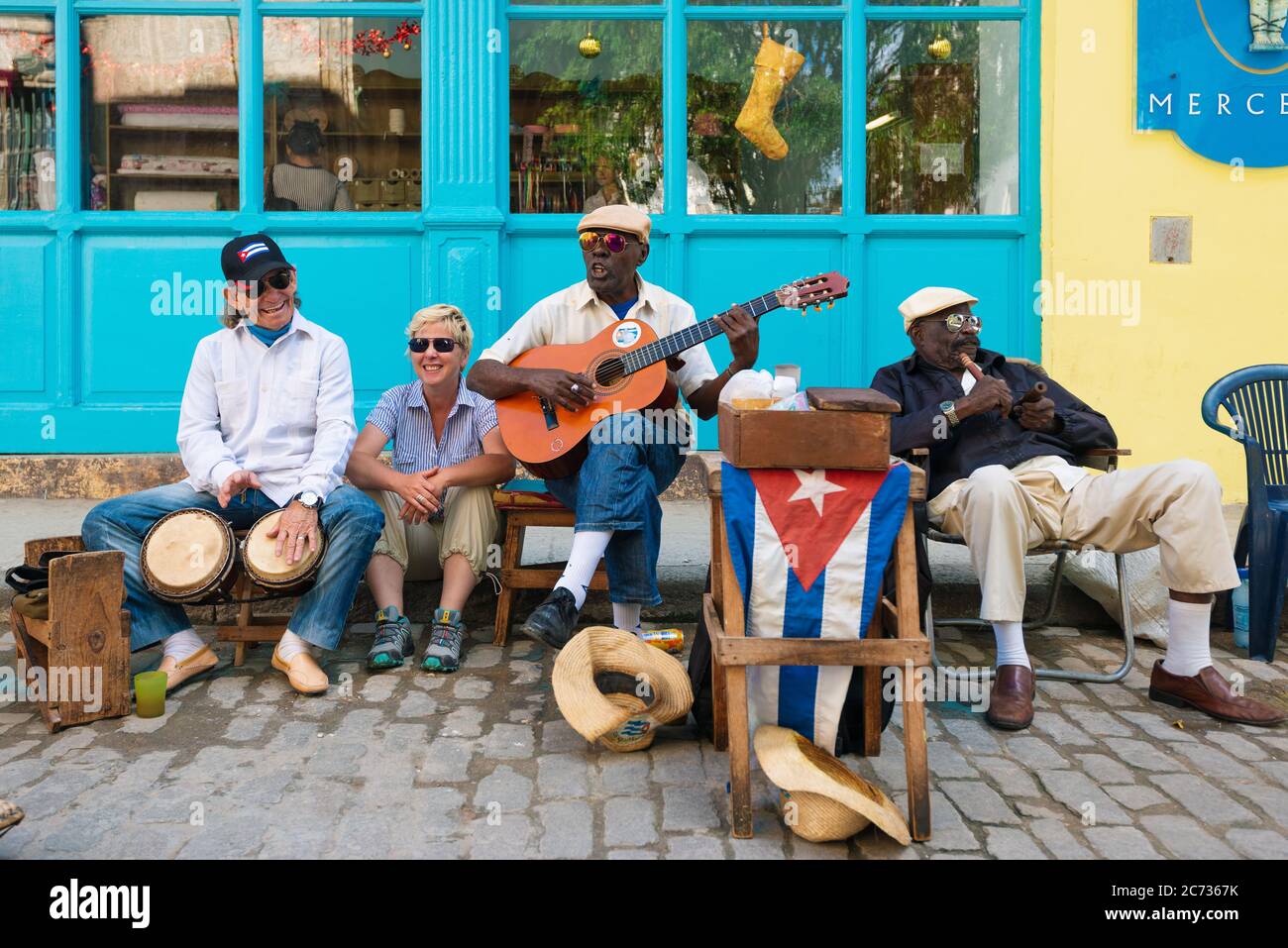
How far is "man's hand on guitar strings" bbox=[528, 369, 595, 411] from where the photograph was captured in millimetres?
4105

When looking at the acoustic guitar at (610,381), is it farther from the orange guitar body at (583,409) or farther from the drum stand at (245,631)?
the drum stand at (245,631)

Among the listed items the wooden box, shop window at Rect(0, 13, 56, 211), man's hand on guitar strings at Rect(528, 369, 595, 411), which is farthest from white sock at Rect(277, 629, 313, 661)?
shop window at Rect(0, 13, 56, 211)

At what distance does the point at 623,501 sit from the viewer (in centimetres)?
396

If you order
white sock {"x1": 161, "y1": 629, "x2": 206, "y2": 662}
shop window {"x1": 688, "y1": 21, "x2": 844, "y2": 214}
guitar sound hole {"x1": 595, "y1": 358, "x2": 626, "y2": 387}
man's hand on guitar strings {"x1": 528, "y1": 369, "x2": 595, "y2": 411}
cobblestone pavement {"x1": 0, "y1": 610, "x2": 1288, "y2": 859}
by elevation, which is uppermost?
shop window {"x1": 688, "y1": 21, "x2": 844, "y2": 214}

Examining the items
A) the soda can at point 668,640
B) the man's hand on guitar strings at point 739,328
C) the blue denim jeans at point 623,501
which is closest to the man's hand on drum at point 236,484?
the blue denim jeans at point 623,501

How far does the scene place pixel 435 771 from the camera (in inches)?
125

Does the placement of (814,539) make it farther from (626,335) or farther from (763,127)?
(763,127)

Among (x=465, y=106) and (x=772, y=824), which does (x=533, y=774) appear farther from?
(x=465, y=106)

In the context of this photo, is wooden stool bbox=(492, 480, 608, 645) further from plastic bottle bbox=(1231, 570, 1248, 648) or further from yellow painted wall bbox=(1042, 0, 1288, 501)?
yellow painted wall bbox=(1042, 0, 1288, 501)

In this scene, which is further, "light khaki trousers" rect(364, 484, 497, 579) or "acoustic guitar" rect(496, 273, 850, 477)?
"light khaki trousers" rect(364, 484, 497, 579)

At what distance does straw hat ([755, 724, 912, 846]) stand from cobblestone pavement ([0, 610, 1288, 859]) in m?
0.06

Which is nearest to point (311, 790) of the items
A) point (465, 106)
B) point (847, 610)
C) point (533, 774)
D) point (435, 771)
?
point (435, 771)

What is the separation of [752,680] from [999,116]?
15.7 ft

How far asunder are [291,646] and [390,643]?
354 millimetres
